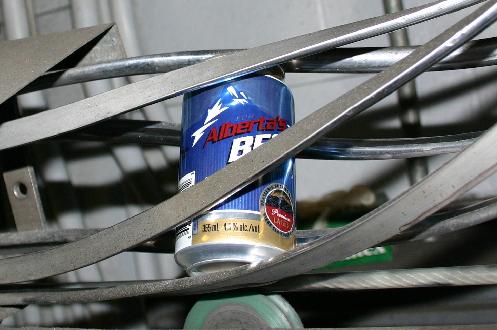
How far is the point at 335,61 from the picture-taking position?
1.98 ft

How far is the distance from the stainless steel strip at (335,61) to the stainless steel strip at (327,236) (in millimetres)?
110

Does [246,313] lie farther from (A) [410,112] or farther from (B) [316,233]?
(A) [410,112]

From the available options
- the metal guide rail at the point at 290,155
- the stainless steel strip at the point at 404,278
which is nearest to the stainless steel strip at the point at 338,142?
the metal guide rail at the point at 290,155

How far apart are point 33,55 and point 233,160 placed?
22cm

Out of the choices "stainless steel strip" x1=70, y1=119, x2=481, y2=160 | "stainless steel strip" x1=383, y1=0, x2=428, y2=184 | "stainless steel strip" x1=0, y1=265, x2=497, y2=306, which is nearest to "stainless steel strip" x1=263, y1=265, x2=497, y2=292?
"stainless steel strip" x1=0, y1=265, x2=497, y2=306

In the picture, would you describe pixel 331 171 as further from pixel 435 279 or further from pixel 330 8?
pixel 435 279

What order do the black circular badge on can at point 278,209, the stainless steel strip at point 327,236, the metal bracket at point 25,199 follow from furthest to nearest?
the metal bracket at point 25,199, the black circular badge on can at point 278,209, the stainless steel strip at point 327,236

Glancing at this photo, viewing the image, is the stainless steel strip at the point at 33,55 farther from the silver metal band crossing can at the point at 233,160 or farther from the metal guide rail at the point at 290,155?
the silver metal band crossing can at the point at 233,160

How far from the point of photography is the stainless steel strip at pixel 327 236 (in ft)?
1.50

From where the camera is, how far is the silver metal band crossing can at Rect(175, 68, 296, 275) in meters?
0.55

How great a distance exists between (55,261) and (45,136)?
11 centimetres

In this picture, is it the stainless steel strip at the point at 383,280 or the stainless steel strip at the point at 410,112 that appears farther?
the stainless steel strip at the point at 410,112

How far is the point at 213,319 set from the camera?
0.62 meters

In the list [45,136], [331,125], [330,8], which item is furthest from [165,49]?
[331,125]
